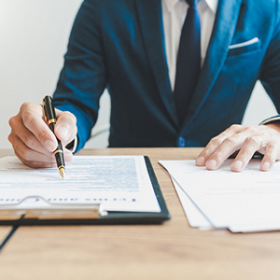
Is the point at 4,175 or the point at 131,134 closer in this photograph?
the point at 4,175

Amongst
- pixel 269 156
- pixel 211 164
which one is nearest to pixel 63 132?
pixel 211 164

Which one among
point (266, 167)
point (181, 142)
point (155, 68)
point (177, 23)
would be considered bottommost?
point (181, 142)

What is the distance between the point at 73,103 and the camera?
777mm

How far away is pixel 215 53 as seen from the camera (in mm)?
772

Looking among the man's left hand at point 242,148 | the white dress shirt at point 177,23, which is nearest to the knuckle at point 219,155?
the man's left hand at point 242,148

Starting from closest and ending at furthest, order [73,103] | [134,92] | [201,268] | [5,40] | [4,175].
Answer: [201,268], [4,175], [73,103], [134,92], [5,40]

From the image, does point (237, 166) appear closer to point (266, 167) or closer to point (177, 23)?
point (266, 167)

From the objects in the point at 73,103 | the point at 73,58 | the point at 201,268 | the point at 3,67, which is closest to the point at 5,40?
the point at 3,67

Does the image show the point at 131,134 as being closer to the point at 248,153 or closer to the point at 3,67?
the point at 248,153

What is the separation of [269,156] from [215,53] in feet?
1.56

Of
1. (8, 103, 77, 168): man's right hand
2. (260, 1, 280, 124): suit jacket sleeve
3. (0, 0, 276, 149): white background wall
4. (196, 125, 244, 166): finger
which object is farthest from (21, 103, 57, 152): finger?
(0, 0, 276, 149): white background wall

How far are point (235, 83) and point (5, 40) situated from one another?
1.73m

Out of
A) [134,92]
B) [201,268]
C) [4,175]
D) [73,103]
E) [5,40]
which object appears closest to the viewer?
[201,268]

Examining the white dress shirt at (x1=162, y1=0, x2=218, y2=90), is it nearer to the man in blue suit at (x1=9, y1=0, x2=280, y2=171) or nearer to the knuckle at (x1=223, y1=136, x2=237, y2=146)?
the man in blue suit at (x1=9, y1=0, x2=280, y2=171)
